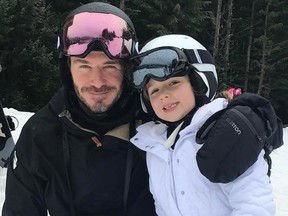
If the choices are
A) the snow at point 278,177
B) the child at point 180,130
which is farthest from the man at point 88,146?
the snow at point 278,177

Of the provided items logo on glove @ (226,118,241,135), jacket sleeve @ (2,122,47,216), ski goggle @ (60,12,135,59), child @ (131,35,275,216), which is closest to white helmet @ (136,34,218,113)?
child @ (131,35,275,216)

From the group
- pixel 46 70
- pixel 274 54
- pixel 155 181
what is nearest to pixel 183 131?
pixel 155 181

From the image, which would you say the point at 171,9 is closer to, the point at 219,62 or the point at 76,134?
the point at 219,62

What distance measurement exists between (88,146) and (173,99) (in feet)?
1.80

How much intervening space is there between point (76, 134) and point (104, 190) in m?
0.35

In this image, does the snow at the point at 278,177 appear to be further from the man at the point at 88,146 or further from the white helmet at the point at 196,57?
the white helmet at the point at 196,57

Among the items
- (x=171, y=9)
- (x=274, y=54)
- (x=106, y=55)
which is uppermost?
(x=106, y=55)

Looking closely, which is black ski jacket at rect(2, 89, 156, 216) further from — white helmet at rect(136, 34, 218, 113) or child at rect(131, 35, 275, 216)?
white helmet at rect(136, 34, 218, 113)

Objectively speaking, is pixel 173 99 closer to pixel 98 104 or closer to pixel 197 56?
pixel 197 56

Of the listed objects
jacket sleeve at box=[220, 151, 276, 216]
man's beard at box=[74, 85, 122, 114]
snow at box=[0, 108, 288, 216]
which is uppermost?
man's beard at box=[74, 85, 122, 114]

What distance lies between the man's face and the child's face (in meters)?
0.26

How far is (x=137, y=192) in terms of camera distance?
7.74 ft

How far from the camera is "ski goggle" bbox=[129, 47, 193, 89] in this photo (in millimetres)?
2211

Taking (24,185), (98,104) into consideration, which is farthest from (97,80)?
(24,185)
